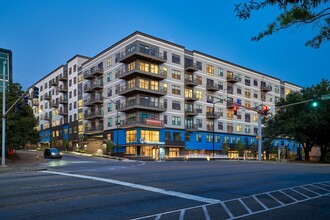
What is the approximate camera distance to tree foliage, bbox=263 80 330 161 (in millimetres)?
41844

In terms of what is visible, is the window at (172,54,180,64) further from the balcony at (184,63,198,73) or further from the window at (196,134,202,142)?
the window at (196,134,202,142)

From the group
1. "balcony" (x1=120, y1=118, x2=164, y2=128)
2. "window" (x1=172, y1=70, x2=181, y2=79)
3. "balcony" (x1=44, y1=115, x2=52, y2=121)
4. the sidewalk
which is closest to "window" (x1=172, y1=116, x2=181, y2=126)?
"balcony" (x1=120, y1=118, x2=164, y2=128)

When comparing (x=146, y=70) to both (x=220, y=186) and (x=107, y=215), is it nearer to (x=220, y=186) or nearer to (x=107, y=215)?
(x=220, y=186)

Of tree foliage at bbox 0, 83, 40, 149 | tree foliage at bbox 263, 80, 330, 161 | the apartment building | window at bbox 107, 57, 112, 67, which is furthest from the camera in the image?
window at bbox 107, 57, 112, 67

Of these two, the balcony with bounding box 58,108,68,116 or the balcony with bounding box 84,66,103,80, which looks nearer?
the balcony with bounding box 84,66,103,80

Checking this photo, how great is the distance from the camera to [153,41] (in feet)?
202

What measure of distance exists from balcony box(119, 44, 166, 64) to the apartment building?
74 millimetres

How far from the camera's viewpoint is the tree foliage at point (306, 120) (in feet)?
137

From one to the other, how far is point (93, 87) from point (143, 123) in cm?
1822

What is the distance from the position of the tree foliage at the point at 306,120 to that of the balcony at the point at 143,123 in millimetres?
20199

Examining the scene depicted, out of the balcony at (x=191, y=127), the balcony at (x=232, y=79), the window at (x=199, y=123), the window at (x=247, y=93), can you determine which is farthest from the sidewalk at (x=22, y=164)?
the window at (x=247, y=93)

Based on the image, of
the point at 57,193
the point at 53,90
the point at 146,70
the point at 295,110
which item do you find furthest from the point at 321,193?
the point at 53,90

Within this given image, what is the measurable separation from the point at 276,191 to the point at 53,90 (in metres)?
92.3

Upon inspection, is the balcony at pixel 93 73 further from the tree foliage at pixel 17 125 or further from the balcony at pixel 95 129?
the tree foliage at pixel 17 125
